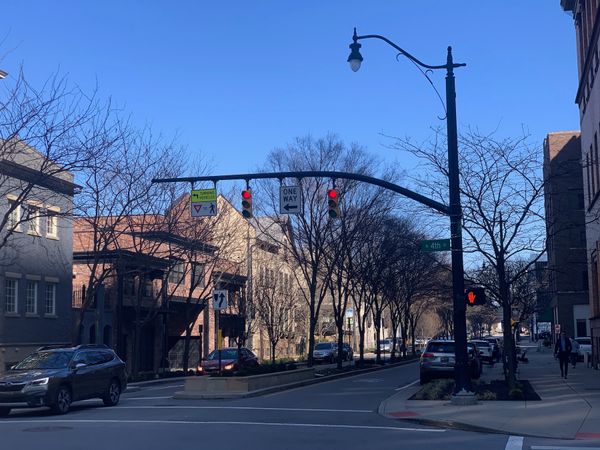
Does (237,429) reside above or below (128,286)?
below

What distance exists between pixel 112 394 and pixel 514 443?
39.6 ft

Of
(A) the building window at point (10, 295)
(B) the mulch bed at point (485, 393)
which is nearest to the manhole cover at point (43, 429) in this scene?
(B) the mulch bed at point (485, 393)

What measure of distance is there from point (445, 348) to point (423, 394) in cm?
697

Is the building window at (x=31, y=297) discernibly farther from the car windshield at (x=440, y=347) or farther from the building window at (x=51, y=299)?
the car windshield at (x=440, y=347)

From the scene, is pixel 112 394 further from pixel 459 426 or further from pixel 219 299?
pixel 459 426

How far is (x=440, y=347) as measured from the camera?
93.5 feet

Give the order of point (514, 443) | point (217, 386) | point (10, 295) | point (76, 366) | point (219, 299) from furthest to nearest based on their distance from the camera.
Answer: point (10, 295), point (219, 299), point (217, 386), point (76, 366), point (514, 443)

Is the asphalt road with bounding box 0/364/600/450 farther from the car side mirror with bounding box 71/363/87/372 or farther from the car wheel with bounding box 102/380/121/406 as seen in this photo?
the car side mirror with bounding box 71/363/87/372

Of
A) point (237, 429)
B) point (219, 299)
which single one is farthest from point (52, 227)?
point (237, 429)

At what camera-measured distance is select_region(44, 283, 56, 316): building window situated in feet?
122

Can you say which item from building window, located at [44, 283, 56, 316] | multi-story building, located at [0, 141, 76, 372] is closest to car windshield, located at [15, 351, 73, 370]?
multi-story building, located at [0, 141, 76, 372]

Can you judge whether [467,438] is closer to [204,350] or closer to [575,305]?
[204,350]

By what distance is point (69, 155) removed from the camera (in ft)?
75.5

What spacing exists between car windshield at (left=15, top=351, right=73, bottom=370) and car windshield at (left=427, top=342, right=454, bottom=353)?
13.3m
